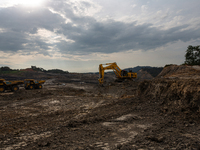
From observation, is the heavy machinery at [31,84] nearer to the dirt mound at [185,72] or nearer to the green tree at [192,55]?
the dirt mound at [185,72]

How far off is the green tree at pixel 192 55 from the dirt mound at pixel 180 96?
23.0 metres

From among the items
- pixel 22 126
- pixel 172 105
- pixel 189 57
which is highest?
pixel 189 57

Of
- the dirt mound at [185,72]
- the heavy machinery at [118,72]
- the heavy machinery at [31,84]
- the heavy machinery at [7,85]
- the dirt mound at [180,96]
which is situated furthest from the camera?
the heavy machinery at [118,72]

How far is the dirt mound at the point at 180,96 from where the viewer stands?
4.75 metres

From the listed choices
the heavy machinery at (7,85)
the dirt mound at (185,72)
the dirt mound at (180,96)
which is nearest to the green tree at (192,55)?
the dirt mound at (185,72)

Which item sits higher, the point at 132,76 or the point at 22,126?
the point at 132,76

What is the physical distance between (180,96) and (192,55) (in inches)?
980

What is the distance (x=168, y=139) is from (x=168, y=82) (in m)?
4.34

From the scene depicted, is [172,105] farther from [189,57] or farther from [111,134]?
[189,57]

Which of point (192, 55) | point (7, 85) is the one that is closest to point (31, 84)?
point (7, 85)

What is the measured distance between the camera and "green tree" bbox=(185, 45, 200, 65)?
24.6m

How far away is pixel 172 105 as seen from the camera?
5.70 m

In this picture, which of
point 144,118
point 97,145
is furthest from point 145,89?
point 97,145

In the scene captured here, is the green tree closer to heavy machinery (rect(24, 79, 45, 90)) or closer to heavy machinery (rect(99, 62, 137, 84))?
heavy machinery (rect(99, 62, 137, 84))
